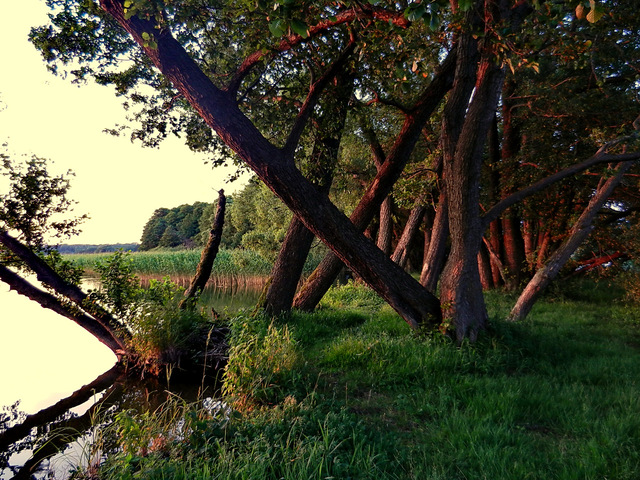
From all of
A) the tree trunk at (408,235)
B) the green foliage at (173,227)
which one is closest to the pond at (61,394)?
the tree trunk at (408,235)

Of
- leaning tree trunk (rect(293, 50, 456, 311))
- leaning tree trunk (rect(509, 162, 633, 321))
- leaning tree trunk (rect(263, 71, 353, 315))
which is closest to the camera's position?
leaning tree trunk (rect(293, 50, 456, 311))

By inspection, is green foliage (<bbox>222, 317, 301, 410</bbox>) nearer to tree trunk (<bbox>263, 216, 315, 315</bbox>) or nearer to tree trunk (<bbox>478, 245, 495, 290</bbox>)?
tree trunk (<bbox>263, 216, 315, 315</bbox>)

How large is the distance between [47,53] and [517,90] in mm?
13427

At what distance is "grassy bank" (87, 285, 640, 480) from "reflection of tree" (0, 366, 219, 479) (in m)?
1.16

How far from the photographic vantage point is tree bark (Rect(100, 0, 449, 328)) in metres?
5.24

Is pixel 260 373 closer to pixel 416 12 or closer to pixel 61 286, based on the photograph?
pixel 416 12

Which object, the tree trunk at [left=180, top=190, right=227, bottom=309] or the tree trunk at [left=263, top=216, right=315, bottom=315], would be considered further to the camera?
the tree trunk at [left=180, top=190, right=227, bottom=309]

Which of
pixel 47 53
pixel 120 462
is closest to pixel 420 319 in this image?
pixel 120 462

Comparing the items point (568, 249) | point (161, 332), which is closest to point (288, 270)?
point (161, 332)

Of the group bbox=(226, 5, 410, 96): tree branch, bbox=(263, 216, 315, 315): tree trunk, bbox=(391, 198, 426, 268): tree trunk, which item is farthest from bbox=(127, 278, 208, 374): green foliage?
bbox=(391, 198, 426, 268): tree trunk

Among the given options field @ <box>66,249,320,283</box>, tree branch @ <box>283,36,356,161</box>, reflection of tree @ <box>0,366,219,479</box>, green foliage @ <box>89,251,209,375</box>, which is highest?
tree branch @ <box>283,36,356,161</box>

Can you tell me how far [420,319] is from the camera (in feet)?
20.5

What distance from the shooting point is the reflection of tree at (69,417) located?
4.40 m

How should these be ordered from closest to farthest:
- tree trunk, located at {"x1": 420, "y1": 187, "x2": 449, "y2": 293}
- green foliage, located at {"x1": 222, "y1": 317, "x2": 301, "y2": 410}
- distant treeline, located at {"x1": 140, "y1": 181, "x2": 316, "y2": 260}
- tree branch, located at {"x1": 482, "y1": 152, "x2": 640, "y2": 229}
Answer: green foliage, located at {"x1": 222, "y1": 317, "x2": 301, "y2": 410}
tree branch, located at {"x1": 482, "y1": 152, "x2": 640, "y2": 229}
tree trunk, located at {"x1": 420, "y1": 187, "x2": 449, "y2": 293}
distant treeline, located at {"x1": 140, "y1": 181, "x2": 316, "y2": 260}
